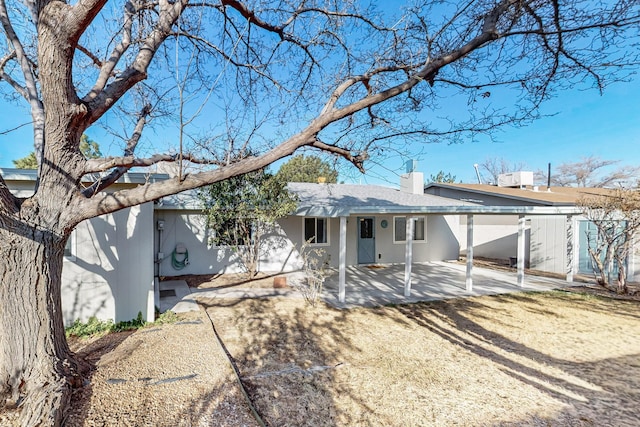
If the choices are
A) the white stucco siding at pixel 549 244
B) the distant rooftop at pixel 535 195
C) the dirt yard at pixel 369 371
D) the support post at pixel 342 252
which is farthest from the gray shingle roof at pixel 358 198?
the dirt yard at pixel 369 371

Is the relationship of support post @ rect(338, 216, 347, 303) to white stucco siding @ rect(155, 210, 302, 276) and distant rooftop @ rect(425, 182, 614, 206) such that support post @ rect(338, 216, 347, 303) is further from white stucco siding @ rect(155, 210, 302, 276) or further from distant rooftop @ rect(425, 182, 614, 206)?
distant rooftop @ rect(425, 182, 614, 206)

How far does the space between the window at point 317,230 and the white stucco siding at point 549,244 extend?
Answer: 26.6 feet

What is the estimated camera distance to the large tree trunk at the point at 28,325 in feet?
8.93

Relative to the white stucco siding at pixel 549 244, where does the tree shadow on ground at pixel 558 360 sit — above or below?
below

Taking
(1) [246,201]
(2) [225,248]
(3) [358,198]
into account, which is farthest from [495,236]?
(2) [225,248]

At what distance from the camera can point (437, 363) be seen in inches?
161

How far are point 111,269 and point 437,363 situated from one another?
5.43 metres

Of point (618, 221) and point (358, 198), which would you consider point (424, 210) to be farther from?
point (618, 221)

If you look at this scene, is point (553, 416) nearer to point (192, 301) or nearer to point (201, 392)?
point (201, 392)

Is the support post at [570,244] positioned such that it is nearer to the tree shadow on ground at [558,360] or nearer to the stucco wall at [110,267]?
the tree shadow on ground at [558,360]

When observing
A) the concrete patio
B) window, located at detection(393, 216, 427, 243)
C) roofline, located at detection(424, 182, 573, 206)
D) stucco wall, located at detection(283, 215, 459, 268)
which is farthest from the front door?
roofline, located at detection(424, 182, 573, 206)

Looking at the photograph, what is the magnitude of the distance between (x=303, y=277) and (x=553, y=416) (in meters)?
7.23

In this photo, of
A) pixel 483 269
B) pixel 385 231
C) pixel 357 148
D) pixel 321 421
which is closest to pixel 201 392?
pixel 321 421

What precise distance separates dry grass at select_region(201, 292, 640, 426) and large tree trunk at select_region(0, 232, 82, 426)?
190cm
